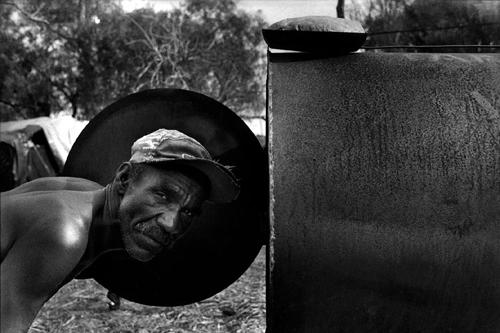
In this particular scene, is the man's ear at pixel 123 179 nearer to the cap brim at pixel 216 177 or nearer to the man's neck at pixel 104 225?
the man's neck at pixel 104 225

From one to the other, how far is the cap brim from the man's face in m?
0.06

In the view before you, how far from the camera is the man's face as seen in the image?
2125 mm

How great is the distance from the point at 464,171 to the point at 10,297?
1627mm

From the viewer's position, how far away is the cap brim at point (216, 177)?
217 cm

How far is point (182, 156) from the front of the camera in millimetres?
2145

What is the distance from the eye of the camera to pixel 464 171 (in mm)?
2213

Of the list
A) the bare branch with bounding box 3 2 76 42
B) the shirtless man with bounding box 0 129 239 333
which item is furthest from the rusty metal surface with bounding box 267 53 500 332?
the bare branch with bounding box 3 2 76 42

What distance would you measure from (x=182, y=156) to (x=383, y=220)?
78 centimetres

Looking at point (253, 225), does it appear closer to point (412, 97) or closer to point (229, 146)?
→ point (229, 146)

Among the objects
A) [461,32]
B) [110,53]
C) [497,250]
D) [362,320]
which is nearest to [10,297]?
[362,320]

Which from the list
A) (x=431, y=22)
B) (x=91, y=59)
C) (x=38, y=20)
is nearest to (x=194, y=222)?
(x=431, y=22)

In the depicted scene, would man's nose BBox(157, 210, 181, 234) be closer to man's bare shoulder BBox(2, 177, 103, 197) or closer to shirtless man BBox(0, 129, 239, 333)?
shirtless man BBox(0, 129, 239, 333)

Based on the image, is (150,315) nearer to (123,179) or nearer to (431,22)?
(123,179)

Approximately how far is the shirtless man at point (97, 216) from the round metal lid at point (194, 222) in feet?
2.57
